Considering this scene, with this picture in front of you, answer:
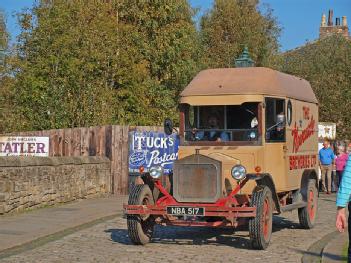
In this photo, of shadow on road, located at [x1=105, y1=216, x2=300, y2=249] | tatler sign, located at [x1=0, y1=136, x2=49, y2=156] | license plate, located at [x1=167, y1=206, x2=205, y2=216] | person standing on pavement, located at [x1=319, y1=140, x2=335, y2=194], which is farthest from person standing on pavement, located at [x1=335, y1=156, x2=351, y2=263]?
person standing on pavement, located at [x1=319, y1=140, x2=335, y2=194]

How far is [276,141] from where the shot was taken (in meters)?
11.9

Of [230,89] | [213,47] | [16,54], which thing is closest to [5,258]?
[230,89]

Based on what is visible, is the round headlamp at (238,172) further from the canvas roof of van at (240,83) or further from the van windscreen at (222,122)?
the canvas roof of van at (240,83)

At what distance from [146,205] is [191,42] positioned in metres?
28.2

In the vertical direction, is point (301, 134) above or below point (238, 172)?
above

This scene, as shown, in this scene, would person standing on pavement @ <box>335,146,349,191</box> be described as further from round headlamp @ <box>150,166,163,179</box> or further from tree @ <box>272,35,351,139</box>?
tree @ <box>272,35,351,139</box>

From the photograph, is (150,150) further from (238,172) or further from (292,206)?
(238,172)

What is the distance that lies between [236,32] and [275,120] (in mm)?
35731

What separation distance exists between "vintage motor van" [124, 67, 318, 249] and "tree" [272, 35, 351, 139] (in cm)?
2745

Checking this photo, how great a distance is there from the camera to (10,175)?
15.0 m

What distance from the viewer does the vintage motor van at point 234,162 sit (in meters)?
10.5

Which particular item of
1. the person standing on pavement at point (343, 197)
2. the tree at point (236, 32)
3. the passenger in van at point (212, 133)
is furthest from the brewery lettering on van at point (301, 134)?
the tree at point (236, 32)

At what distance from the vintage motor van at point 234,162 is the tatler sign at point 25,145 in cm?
844

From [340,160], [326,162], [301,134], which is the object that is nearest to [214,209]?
[301,134]
